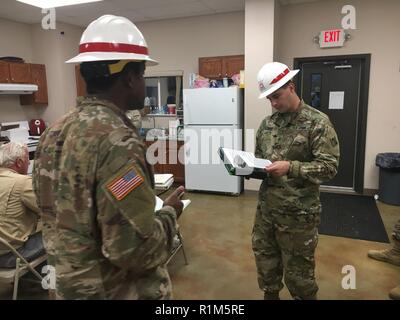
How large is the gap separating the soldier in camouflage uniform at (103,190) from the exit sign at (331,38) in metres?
4.24

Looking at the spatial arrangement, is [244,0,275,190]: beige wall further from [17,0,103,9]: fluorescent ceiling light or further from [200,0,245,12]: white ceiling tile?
[17,0,103,9]: fluorescent ceiling light

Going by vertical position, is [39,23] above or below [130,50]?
above

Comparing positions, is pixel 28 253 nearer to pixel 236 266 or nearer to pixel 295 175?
pixel 236 266

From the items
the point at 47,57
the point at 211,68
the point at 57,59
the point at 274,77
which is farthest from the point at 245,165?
the point at 47,57

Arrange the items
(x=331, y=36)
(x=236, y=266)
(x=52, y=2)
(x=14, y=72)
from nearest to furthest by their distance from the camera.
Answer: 1. (x=236, y=266)
2. (x=52, y=2)
3. (x=331, y=36)
4. (x=14, y=72)

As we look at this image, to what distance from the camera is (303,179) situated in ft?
5.83

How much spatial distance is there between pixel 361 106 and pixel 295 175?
3506 mm

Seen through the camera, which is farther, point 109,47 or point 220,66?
point 220,66

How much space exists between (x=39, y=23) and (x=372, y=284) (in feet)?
19.8

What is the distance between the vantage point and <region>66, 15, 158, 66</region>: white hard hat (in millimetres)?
938

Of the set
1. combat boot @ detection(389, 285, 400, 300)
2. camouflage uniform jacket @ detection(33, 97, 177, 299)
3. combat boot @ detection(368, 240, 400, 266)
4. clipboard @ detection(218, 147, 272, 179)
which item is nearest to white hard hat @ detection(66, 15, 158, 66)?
camouflage uniform jacket @ detection(33, 97, 177, 299)

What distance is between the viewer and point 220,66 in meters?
5.07
